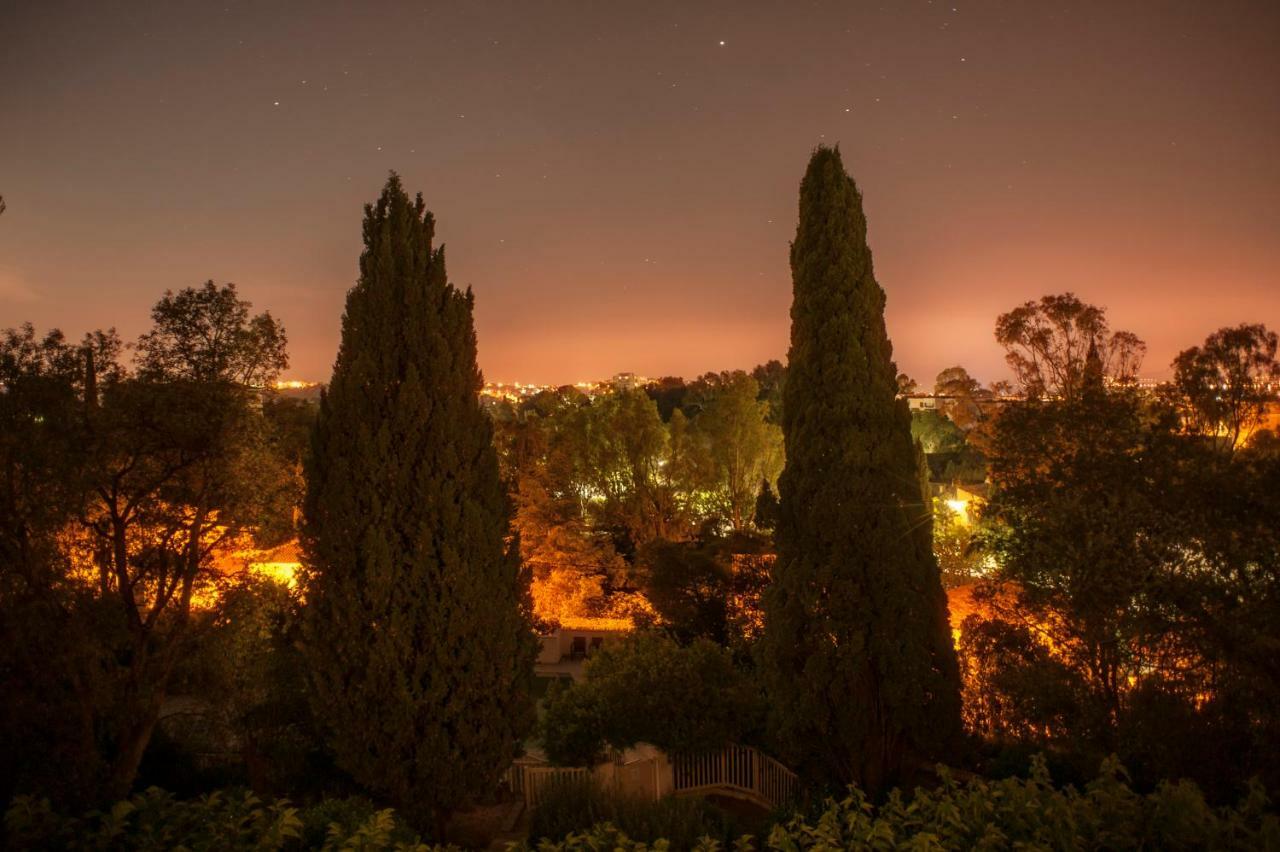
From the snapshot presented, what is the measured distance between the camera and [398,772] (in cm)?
893

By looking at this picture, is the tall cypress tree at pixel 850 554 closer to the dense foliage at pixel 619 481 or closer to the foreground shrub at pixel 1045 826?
the foreground shrub at pixel 1045 826

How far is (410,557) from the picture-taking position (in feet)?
30.5

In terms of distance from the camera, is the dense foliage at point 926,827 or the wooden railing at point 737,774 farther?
the wooden railing at point 737,774

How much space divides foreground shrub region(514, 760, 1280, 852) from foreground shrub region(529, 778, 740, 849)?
3.19 metres

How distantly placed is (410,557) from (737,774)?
21.5 ft

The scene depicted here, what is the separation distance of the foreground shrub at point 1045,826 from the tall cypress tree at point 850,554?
6582 millimetres

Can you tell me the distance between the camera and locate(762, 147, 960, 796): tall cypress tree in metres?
11.0

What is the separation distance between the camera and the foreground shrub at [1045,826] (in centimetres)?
396

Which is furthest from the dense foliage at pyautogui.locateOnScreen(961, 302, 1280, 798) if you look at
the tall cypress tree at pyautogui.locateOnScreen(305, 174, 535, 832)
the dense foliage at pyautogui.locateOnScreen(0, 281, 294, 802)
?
the dense foliage at pyautogui.locateOnScreen(0, 281, 294, 802)

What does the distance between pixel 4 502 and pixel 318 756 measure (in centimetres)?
558

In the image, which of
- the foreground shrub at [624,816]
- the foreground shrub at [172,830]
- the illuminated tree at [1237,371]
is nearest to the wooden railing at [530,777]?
the foreground shrub at [624,816]

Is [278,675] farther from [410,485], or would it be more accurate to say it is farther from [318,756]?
[410,485]

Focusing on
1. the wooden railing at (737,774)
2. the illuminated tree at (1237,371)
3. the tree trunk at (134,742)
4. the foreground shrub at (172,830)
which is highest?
the illuminated tree at (1237,371)

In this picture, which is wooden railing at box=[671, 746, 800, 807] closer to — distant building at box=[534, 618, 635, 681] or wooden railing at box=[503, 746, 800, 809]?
wooden railing at box=[503, 746, 800, 809]
